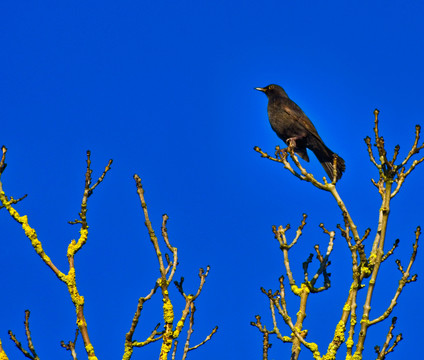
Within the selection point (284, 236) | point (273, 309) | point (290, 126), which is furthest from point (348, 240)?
point (290, 126)

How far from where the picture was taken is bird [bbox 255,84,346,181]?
1019cm

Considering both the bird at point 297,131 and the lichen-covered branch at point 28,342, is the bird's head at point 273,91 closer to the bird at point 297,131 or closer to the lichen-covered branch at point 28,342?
the bird at point 297,131

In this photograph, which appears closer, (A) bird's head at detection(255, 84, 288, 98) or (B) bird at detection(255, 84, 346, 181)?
(B) bird at detection(255, 84, 346, 181)

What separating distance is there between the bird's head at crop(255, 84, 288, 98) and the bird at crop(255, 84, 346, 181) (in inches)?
13.0

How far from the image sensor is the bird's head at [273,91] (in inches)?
466

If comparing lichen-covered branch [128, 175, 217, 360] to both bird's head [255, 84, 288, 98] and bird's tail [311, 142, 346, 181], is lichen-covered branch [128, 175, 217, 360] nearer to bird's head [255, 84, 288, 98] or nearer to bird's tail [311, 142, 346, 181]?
bird's tail [311, 142, 346, 181]

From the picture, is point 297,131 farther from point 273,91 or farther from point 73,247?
point 73,247

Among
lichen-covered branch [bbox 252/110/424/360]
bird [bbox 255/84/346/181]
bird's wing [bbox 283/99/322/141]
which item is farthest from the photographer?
bird's wing [bbox 283/99/322/141]

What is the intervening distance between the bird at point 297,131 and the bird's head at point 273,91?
331mm

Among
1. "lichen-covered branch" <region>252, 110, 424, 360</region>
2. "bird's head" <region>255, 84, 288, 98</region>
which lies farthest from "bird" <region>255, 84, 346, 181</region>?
"lichen-covered branch" <region>252, 110, 424, 360</region>

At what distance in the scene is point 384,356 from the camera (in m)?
4.79

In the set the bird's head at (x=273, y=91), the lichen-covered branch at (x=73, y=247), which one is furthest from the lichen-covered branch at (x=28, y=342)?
the bird's head at (x=273, y=91)

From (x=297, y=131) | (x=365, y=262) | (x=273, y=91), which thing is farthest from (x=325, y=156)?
(x=365, y=262)

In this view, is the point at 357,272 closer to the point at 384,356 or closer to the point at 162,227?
the point at 384,356
